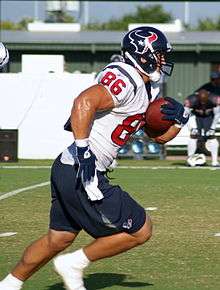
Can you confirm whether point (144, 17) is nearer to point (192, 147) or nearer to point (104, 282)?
point (192, 147)

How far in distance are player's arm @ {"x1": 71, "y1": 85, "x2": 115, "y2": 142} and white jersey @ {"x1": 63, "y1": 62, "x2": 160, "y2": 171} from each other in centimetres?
10

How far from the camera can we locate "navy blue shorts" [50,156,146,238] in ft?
20.3

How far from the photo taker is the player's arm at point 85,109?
595 cm

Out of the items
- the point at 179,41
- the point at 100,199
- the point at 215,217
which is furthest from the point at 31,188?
the point at 179,41

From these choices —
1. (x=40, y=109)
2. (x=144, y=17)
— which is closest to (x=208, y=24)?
(x=144, y=17)

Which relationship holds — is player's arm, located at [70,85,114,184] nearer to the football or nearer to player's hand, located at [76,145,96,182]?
player's hand, located at [76,145,96,182]

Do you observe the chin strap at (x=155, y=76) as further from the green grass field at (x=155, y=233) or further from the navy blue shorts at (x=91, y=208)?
the green grass field at (x=155, y=233)

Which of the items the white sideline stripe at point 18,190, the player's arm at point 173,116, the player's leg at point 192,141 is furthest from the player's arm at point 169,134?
the player's leg at point 192,141

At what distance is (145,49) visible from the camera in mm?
6387

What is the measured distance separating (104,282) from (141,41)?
184cm

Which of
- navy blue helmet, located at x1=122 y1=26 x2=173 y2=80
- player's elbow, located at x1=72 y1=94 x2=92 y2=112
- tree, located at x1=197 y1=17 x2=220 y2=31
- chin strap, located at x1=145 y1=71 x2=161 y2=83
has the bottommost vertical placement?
tree, located at x1=197 y1=17 x2=220 y2=31

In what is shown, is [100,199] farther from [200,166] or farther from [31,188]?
[200,166]

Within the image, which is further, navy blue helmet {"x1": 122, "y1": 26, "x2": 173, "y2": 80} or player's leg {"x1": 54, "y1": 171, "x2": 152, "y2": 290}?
navy blue helmet {"x1": 122, "y1": 26, "x2": 173, "y2": 80}

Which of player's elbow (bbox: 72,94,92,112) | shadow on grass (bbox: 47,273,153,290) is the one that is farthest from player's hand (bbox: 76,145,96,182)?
shadow on grass (bbox: 47,273,153,290)
